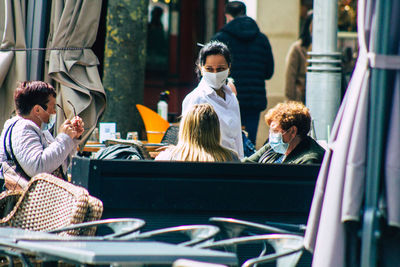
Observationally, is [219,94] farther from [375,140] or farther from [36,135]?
[375,140]

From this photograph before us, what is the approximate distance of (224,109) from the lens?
250 inches

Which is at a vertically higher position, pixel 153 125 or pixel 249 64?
pixel 249 64

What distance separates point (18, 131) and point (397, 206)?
Answer: 110 inches

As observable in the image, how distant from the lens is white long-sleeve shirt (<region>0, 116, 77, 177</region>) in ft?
17.7

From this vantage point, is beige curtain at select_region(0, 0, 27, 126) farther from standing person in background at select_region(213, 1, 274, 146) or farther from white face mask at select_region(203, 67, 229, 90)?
standing person in background at select_region(213, 1, 274, 146)

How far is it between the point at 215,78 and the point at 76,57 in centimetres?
104

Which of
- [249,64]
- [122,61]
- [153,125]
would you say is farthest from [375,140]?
[249,64]

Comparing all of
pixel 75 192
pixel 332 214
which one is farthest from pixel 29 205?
pixel 332 214

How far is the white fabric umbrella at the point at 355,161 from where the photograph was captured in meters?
3.54

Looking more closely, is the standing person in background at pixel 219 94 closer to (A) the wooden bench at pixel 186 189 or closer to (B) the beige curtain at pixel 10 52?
(B) the beige curtain at pixel 10 52

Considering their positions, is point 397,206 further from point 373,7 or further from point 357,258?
point 373,7

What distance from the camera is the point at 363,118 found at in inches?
141

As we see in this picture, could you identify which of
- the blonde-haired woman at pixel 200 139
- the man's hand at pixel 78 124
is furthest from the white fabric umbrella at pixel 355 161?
the man's hand at pixel 78 124

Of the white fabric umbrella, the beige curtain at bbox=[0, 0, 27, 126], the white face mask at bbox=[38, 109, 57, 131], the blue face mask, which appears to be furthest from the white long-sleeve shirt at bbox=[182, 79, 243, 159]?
the white fabric umbrella
